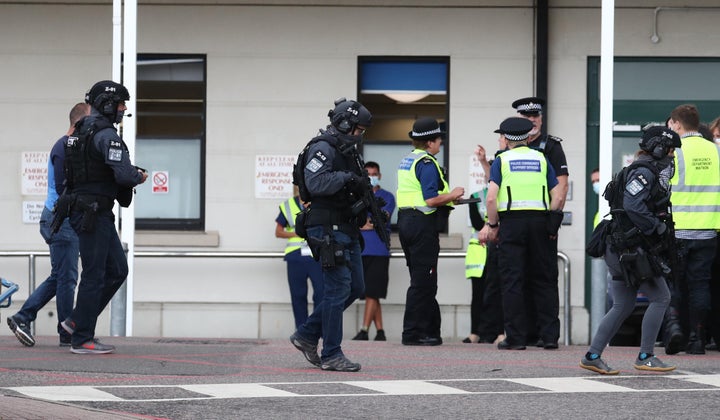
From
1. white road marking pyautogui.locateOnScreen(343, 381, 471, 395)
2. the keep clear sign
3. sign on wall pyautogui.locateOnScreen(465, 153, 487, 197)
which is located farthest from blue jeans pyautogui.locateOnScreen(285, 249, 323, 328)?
white road marking pyautogui.locateOnScreen(343, 381, 471, 395)

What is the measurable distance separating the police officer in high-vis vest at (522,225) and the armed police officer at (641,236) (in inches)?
75.1

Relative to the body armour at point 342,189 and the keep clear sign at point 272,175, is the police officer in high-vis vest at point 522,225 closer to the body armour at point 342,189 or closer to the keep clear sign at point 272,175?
the body armour at point 342,189

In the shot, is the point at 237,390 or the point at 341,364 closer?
the point at 237,390

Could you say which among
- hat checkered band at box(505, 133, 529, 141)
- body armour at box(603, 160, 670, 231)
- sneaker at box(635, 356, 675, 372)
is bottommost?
sneaker at box(635, 356, 675, 372)

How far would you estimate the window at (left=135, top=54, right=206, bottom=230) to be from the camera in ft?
56.1

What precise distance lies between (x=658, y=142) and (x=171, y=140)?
8.05m

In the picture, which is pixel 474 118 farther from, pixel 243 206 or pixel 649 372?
pixel 649 372

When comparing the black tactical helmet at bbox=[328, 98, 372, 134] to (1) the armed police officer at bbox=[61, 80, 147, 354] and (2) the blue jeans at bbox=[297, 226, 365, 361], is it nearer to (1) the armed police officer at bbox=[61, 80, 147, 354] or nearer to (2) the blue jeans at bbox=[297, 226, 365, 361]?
(2) the blue jeans at bbox=[297, 226, 365, 361]

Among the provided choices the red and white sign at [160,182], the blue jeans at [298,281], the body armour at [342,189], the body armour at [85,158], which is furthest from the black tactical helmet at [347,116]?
the red and white sign at [160,182]

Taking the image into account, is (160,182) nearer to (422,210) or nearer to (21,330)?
(422,210)

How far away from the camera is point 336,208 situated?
10133 mm

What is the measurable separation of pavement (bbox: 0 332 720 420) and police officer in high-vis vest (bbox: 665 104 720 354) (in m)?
0.65

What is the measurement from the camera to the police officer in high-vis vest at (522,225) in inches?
487

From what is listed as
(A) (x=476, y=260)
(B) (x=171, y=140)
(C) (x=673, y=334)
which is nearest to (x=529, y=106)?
(A) (x=476, y=260)
